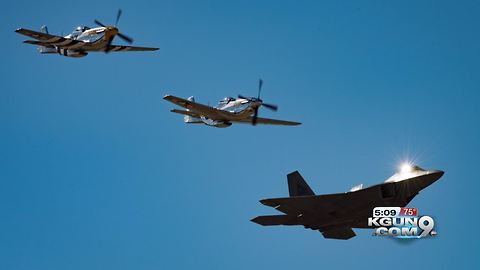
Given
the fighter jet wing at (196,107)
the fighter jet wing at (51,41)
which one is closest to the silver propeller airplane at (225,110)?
the fighter jet wing at (196,107)

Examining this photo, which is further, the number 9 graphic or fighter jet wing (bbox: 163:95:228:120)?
fighter jet wing (bbox: 163:95:228:120)

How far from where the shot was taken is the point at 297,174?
239 feet

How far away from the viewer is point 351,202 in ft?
209

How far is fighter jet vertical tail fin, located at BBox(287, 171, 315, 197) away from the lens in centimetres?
7175

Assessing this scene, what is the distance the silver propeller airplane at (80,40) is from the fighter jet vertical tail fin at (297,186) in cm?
2655

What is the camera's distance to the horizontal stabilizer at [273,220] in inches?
2645

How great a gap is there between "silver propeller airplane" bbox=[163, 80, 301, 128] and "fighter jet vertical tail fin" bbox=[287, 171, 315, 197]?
1095 centimetres

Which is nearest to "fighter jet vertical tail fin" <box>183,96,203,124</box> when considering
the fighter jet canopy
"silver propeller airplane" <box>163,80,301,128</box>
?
"silver propeller airplane" <box>163,80,301,128</box>

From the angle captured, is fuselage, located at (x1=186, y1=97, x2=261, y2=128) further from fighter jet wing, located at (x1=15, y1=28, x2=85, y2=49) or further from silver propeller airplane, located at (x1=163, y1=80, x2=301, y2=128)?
fighter jet wing, located at (x1=15, y1=28, x2=85, y2=49)

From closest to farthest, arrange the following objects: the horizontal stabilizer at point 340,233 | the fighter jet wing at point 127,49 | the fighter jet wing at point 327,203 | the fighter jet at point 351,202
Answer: the fighter jet at point 351,202
the fighter jet wing at point 327,203
the horizontal stabilizer at point 340,233
the fighter jet wing at point 127,49

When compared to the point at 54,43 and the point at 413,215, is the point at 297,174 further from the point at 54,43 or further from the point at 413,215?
the point at 54,43

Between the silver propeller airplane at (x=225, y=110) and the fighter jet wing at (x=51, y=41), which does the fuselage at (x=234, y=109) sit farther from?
the fighter jet wing at (x=51, y=41)

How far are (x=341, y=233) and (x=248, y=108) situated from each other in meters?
19.6

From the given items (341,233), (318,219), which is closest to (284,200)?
(318,219)
